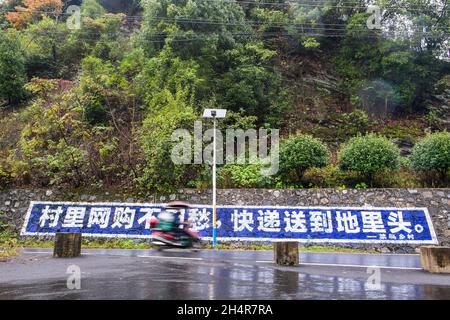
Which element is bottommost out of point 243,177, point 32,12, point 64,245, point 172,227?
point 64,245

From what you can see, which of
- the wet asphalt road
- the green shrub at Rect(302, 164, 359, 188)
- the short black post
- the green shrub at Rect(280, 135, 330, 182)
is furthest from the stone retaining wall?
the short black post

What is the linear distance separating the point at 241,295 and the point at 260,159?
39.3ft

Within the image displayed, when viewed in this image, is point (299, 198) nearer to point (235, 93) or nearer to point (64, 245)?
point (235, 93)

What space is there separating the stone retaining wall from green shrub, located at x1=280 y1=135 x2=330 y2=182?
1169mm

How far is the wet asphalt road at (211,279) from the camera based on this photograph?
253 inches

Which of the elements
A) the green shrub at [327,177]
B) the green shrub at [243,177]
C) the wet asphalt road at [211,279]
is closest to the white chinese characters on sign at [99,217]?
the wet asphalt road at [211,279]

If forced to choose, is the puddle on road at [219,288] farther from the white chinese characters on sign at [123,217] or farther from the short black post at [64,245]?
the white chinese characters on sign at [123,217]

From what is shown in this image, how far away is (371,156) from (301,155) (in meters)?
2.80

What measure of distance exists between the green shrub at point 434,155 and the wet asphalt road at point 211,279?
5.78 meters

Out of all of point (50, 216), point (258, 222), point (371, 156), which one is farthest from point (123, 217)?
point (371, 156)

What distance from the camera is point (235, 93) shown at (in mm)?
20844

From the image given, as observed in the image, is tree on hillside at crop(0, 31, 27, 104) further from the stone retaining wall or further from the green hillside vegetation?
the stone retaining wall
